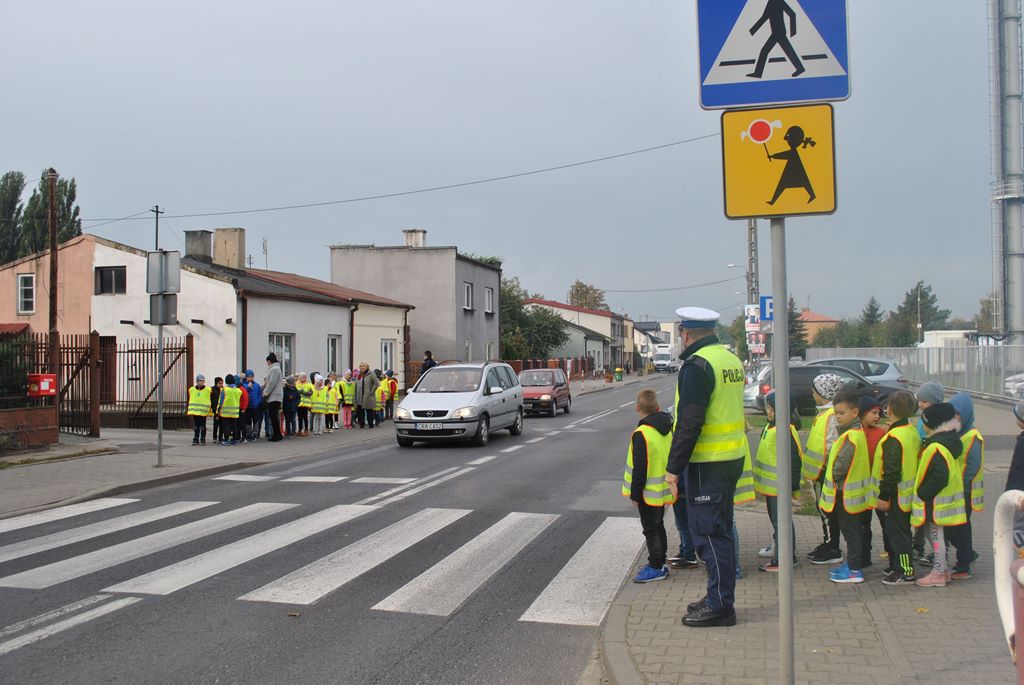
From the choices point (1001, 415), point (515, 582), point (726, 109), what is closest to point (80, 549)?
point (515, 582)

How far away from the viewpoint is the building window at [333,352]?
2691cm

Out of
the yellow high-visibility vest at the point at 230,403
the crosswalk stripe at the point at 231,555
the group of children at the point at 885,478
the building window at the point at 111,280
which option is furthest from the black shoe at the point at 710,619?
the building window at the point at 111,280

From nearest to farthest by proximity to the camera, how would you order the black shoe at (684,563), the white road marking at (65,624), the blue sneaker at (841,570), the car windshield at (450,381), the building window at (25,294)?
the white road marking at (65,624) < the blue sneaker at (841,570) < the black shoe at (684,563) < the car windshield at (450,381) < the building window at (25,294)

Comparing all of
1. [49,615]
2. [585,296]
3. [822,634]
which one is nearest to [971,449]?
[822,634]

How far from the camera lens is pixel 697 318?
5492mm

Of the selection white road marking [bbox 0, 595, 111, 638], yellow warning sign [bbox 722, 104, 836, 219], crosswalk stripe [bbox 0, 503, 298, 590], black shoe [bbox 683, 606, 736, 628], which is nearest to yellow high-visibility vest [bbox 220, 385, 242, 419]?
crosswalk stripe [bbox 0, 503, 298, 590]

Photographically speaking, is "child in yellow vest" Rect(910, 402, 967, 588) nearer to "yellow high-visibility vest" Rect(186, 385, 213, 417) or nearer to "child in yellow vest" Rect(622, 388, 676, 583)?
"child in yellow vest" Rect(622, 388, 676, 583)

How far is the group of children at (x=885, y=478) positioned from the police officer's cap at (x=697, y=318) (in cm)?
104

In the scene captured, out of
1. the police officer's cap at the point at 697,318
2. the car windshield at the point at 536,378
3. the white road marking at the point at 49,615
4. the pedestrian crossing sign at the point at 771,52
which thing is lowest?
the white road marking at the point at 49,615

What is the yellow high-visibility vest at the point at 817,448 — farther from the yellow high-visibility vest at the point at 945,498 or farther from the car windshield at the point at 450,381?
the car windshield at the point at 450,381

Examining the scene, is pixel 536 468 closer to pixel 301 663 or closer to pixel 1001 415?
pixel 301 663

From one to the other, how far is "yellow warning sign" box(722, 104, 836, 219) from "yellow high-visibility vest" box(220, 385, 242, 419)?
15.0m

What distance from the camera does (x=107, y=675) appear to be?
15.3 ft

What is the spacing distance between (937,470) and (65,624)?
5.87 m
